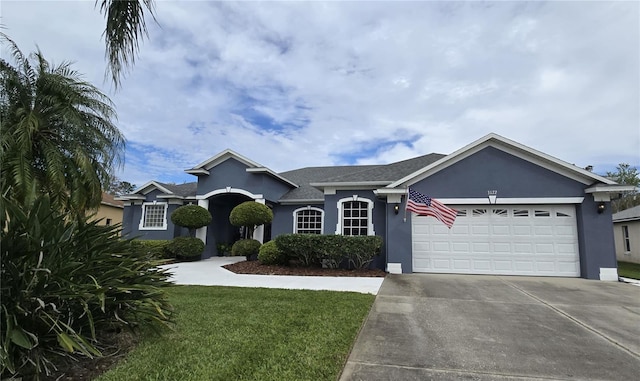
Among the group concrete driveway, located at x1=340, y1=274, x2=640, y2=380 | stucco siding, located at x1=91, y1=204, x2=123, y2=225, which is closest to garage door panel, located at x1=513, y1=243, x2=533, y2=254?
concrete driveway, located at x1=340, y1=274, x2=640, y2=380

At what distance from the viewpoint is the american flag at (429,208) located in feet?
33.4

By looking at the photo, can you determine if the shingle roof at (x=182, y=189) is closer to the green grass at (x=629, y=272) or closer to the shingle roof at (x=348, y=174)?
the shingle roof at (x=348, y=174)

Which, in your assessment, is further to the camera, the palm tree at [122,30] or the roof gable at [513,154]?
the roof gable at [513,154]

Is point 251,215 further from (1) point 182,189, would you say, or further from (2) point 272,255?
(1) point 182,189

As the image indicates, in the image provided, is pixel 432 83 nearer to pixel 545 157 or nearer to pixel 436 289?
pixel 545 157

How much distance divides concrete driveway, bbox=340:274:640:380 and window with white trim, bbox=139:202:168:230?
13.8 m

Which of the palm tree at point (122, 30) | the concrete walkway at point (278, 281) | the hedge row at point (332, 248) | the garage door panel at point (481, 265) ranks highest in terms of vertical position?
the palm tree at point (122, 30)

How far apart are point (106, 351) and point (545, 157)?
12438 millimetres

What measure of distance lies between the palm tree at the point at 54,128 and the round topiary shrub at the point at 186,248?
4.61m

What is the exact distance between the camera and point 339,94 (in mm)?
14055

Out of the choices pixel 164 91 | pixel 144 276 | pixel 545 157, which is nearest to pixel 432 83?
pixel 545 157

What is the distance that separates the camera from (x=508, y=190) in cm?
1104

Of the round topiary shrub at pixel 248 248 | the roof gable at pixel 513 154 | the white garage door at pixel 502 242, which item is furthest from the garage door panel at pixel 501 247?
the round topiary shrub at pixel 248 248

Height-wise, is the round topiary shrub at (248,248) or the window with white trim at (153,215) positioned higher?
the window with white trim at (153,215)
